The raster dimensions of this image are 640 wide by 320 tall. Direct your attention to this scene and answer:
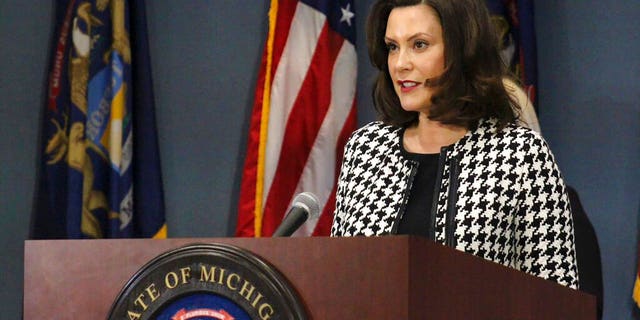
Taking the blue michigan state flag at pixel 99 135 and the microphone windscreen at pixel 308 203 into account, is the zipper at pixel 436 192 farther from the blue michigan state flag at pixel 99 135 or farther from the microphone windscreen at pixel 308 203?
the blue michigan state flag at pixel 99 135

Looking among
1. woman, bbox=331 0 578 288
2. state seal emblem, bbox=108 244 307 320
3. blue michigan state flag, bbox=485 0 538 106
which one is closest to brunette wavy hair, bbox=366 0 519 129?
woman, bbox=331 0 578 288

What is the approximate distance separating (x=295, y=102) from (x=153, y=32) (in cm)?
81

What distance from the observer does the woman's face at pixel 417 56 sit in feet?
7.43

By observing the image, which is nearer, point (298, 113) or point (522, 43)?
point (522, 43)

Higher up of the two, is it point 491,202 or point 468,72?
point 468,72

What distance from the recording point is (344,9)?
4.43 metres

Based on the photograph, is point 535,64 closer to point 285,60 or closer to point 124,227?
point 285,60

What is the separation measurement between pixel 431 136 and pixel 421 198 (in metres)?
0.18

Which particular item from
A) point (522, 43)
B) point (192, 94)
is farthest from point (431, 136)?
point (192, 94)

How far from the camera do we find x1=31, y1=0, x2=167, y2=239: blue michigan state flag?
4.37 meters

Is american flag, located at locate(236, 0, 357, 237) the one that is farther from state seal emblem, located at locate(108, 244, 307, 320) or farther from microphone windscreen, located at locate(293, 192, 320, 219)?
state seal emblem, located at locate(108, 244, 307, 320)

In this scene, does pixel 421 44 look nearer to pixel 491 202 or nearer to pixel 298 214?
pixel 491 202

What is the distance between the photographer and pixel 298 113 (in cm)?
436

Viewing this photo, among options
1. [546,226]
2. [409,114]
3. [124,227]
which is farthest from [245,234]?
[546,226]
